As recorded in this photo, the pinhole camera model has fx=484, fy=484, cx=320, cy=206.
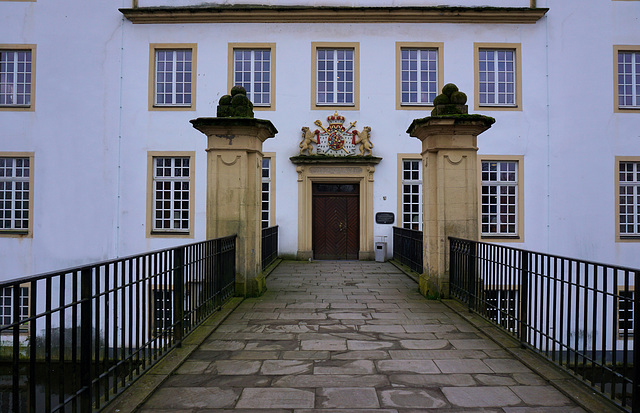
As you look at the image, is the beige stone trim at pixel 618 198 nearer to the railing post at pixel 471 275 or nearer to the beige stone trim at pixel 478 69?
the beige stone trim at pixel 478 69

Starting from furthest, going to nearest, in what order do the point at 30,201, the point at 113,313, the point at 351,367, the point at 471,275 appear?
the point at 30,201, the point at 471,275, the point at 113,313, the point at 351,367

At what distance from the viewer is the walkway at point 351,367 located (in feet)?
12.1

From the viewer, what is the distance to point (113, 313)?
531 cm

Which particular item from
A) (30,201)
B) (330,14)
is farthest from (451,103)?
(30,201)

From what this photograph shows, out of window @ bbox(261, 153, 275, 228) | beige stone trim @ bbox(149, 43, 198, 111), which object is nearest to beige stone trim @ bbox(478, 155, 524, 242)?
window @ bbox(261, 153, 275, 228)

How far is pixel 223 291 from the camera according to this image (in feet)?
23.6

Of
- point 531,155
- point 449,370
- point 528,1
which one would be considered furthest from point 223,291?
point 528,1

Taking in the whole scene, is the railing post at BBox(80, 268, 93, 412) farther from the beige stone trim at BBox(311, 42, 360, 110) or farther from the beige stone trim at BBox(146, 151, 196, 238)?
the beige stone trim at BBox(311, 42, 360, 110)

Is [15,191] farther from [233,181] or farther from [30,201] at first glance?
[233,181]

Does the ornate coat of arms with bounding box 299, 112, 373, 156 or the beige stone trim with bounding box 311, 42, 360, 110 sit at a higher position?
the beige stone trim with bounding box 311, 42, 360, 110

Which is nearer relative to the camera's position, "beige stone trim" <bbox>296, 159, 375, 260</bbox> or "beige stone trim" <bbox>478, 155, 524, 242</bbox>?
"beige stone trim" <bbox>478, 155, 524, 242</bbox>

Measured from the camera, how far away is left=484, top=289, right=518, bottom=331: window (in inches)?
225

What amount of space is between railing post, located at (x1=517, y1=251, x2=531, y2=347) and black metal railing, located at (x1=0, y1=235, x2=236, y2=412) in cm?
363

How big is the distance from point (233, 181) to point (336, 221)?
27.7 feet
